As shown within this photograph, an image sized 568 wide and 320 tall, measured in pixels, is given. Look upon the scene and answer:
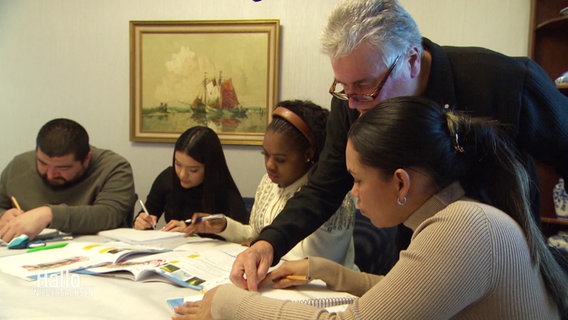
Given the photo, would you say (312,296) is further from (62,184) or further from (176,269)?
(62,184)

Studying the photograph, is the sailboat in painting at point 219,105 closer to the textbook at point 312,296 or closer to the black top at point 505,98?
the black top at point 505,98

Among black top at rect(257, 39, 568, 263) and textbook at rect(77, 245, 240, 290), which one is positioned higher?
black top at rect(257, 39, 568, 263)

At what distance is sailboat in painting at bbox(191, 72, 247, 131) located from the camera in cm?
263

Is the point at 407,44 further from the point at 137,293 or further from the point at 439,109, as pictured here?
the point at 137,293

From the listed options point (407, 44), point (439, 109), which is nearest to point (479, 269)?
point (439, 109)

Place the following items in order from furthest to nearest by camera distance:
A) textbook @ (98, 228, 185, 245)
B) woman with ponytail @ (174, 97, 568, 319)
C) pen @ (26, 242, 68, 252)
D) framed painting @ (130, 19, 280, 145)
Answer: framed painting @ (130, 19, 280, 145)
textbook @ (98, 228, 185, 245)
pen @ (26, 242, 68, 252)
woman with ponytail @ (174, 97, 568, 319)

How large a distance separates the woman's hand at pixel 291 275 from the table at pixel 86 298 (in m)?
0.19

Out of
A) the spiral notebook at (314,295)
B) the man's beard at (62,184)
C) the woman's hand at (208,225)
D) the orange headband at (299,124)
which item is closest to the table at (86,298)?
the spiral notebook at (314,295)

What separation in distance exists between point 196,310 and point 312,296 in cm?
27

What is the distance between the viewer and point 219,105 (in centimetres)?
265

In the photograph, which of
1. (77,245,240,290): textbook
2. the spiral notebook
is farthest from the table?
the spiral notebook

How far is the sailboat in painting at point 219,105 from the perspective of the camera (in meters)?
2.63

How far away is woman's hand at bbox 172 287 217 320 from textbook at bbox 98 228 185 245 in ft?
2.12

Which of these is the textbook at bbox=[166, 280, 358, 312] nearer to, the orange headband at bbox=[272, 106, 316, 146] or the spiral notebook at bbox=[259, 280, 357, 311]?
the spiral notebook at bbox=[259, 280, 357, 311]
